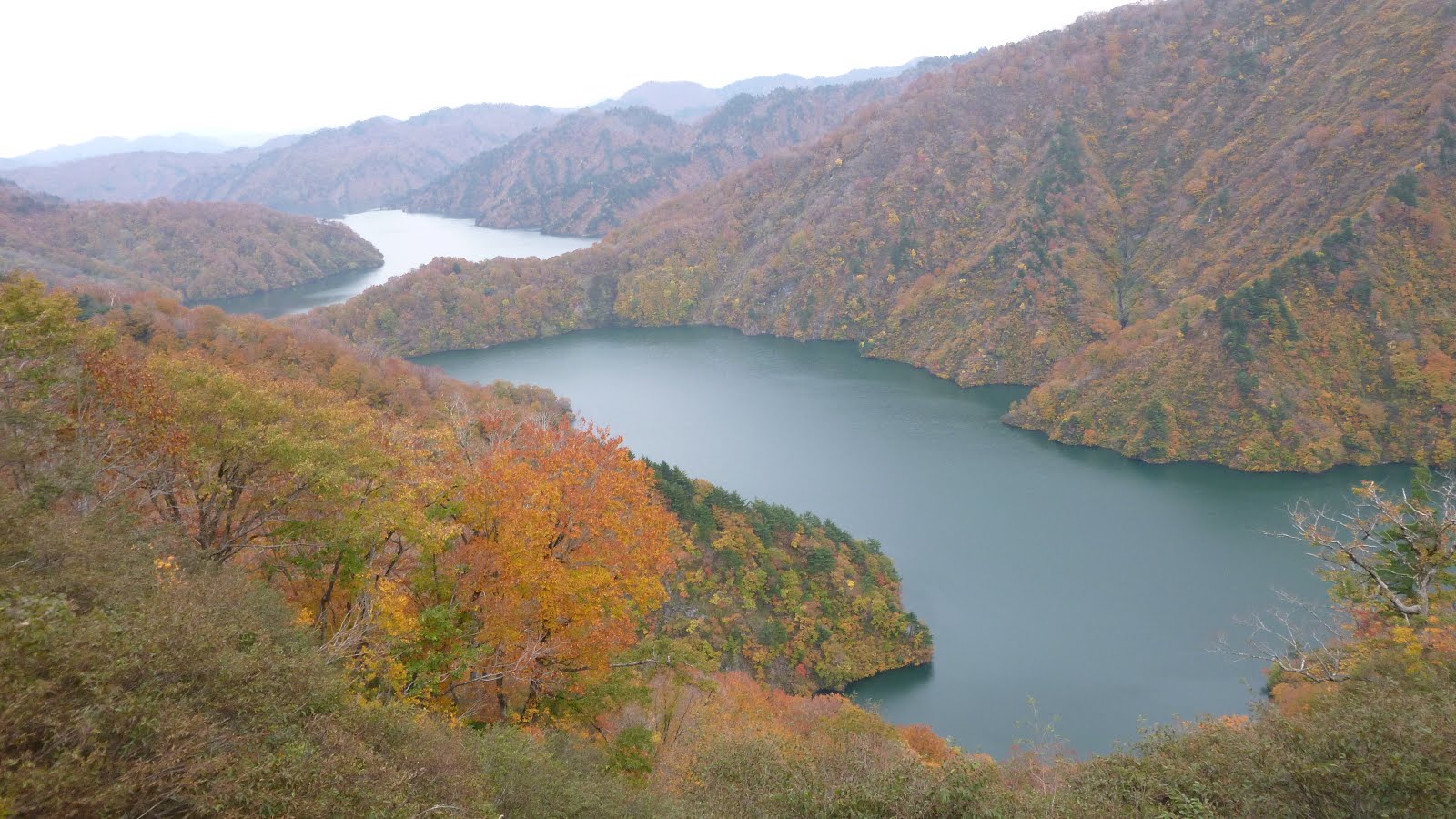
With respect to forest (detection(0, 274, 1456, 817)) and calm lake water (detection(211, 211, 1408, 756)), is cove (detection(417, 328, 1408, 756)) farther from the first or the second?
forest (detection(0, 274, 1456, 817))

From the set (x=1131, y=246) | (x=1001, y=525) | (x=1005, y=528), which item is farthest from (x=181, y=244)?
(x=1131, y=246)

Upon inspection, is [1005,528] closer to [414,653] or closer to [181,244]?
[414,653]

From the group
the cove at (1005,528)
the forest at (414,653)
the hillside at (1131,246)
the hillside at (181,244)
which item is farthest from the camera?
the hillside at (181,244)

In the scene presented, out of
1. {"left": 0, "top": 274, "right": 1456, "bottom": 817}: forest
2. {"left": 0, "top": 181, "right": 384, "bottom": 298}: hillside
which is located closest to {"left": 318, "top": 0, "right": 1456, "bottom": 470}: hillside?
{"left": 0, "top": 181, "right": 384, "bottom": 298}: hillside

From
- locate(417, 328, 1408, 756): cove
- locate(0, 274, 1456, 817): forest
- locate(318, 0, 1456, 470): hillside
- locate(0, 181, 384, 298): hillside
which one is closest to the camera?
locate(0, 274, 1456, 817): forest

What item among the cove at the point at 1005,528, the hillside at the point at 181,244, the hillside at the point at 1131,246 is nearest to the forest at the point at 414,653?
the cove at the point at 1005,528

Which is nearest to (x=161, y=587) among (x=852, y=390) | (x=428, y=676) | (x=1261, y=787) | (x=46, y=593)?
(x=46, y=593)

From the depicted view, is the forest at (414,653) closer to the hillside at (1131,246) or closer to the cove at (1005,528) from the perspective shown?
the cove at (1005,528)
